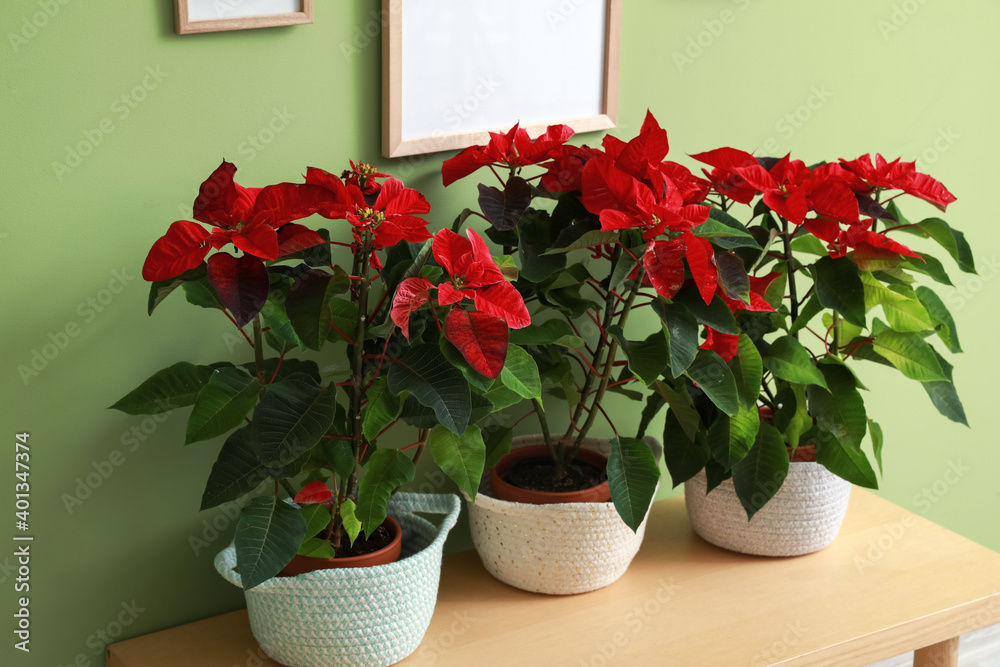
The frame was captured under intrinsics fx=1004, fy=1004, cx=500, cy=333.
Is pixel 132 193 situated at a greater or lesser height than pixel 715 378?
greater

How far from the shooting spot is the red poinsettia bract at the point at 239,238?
0.92 metres

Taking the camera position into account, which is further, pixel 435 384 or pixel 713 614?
pixel 713 614

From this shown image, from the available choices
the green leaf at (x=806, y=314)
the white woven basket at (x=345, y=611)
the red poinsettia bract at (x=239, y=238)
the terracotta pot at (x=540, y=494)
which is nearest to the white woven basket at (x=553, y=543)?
the terracotta pot at (x=540, y=494)

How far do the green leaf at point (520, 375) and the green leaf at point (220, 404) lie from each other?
0.26m

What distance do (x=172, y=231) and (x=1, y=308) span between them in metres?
0.26

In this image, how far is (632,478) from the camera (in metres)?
1.17

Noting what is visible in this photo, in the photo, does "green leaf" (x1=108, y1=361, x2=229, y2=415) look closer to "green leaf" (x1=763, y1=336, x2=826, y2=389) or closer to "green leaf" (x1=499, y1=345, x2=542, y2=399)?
"green leaf" (x1=499, y1=345, x2=542, y2=399)

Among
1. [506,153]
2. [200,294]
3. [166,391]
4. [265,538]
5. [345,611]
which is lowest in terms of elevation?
[345,611]

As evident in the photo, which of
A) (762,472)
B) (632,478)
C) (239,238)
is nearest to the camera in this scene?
(239,238)

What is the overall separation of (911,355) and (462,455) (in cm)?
62

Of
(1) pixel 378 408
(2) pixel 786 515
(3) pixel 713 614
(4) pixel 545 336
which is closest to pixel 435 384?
(1) pixel 378 408

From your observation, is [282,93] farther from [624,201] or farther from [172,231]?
[624,201]

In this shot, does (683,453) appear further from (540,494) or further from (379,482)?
(379,482)

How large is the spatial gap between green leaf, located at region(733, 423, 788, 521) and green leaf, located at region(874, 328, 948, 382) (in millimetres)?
193
